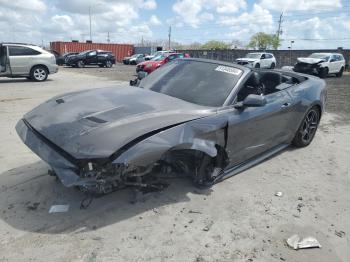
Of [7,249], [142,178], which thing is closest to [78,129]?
[142,178]

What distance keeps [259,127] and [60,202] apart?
100 inches

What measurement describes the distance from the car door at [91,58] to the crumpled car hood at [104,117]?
88.1ft

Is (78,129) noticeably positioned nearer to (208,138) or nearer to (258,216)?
(208,138)

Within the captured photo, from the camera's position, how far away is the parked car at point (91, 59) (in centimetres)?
2903

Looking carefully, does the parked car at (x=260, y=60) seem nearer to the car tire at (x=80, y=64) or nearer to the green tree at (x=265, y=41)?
the car tire at (x=80, y=64)

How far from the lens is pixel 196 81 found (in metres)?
4.38

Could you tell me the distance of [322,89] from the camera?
6008 mm

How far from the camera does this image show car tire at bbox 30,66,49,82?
15.5 m

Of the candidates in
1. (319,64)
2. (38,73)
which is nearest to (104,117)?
(38,73)

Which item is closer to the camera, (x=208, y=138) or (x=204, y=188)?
(x=208, y=138)

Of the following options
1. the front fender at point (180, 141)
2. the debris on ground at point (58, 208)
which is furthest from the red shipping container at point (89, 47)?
the front fender at point (180, 141)

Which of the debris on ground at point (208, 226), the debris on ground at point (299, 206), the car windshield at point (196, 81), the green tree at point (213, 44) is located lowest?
the debris on ground at point (208, 226)

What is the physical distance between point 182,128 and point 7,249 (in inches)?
73.2

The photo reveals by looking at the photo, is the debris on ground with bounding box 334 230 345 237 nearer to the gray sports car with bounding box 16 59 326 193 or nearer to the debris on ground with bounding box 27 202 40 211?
the gray sports car with bounding box 16 59 326 193
